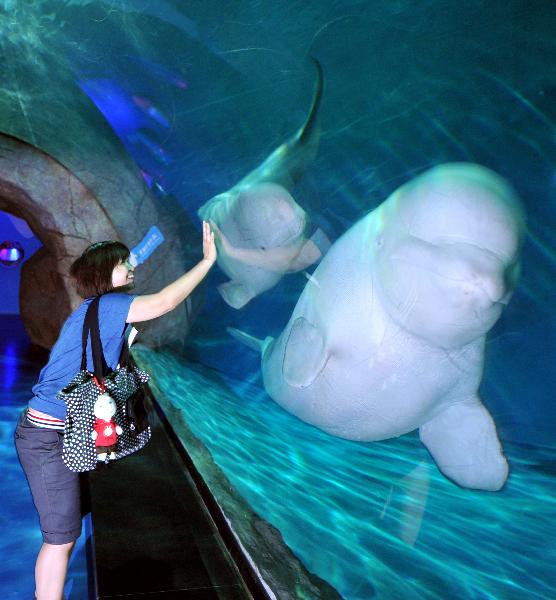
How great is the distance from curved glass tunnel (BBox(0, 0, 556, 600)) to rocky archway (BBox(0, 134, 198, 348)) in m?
2.71

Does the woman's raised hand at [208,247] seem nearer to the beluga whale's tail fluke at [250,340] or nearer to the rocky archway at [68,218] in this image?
the beluga whale's tail fluke at [250,340]

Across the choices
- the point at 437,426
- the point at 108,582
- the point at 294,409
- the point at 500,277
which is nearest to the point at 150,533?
the point at 108,582

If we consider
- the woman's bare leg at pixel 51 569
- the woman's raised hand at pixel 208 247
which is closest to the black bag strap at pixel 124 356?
the woman's raised hand at pixel 208 247

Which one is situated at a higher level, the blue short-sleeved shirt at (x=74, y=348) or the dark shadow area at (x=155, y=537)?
the blue short-sleeved shirt at (x=74, y=348)

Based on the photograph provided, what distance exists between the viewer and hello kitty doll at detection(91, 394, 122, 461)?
220cm

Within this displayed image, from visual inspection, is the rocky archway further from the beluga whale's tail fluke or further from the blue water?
the blue water

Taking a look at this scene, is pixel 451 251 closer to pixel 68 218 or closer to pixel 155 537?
pixel 155 537

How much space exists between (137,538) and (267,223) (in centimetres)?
190

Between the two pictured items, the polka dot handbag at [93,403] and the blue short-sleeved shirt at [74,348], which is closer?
the polka dot handbag at [93,403]

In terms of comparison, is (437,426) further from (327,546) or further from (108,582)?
(108,582)

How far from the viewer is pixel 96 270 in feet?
7.83

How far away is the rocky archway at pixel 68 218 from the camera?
744cm

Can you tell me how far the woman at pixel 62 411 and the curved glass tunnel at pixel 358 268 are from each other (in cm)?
82

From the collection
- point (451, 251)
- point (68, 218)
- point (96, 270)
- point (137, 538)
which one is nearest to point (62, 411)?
point (96, 270)
